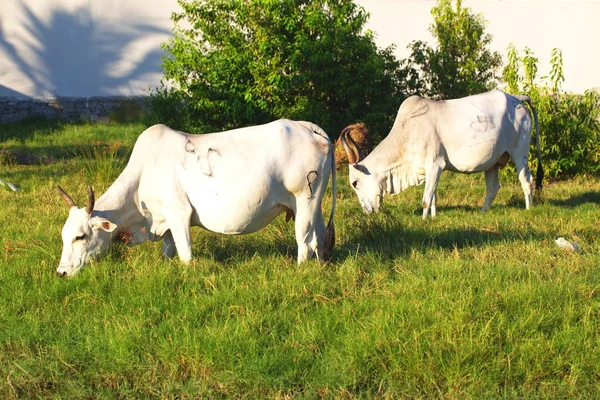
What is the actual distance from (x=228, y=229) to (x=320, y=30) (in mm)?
6879

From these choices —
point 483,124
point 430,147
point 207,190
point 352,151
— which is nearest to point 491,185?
point 483,124

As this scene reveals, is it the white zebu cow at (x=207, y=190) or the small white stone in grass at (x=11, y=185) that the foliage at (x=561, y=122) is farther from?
the small white stone in grass at (x=11, y=185)

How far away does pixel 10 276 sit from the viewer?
5664mm

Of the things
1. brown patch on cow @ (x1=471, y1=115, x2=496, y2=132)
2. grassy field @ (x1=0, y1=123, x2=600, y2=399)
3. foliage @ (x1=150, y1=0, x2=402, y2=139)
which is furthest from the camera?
foliage @ (x1=150, y1=0, x2=402, y2=139)

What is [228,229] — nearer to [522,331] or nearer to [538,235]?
[522,331]

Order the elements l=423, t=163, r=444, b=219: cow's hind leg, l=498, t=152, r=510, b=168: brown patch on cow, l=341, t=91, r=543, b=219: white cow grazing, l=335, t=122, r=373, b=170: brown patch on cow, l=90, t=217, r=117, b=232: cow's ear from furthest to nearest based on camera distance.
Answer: l=335, t=122, r=373, b=170: brown patch on cow
l=498, t=152, r=510, b=168: brown patch on cow
l=341, t=91, r=543, b=219: white cow grazing
l=423, t=163, r=444, b=219: cow's hind leg
l=90, t=217, r=117, b=232: cow's ear

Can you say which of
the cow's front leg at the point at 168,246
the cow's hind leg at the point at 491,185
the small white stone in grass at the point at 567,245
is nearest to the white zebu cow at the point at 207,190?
the cow's front leg at the point at 168,246

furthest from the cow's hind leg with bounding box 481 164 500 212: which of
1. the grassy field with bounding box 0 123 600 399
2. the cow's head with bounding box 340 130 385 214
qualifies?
the grassy field with bounding box 0 123 600 399

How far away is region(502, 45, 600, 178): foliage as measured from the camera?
10.8 meters

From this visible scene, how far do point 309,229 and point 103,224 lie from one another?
152 cm

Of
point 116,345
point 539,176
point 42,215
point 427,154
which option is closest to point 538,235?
point 427,154

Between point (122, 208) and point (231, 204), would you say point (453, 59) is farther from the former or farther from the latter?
point (122, 208)

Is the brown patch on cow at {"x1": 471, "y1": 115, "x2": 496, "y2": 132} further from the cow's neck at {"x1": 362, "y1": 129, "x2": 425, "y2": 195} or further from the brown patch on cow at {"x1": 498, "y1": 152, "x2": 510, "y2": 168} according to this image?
the cow's neck at {"x1": 362, "y1": 129, "x2": 425, "y2": 195}

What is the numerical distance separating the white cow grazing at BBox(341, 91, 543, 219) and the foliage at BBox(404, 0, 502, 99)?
4.18 meters
